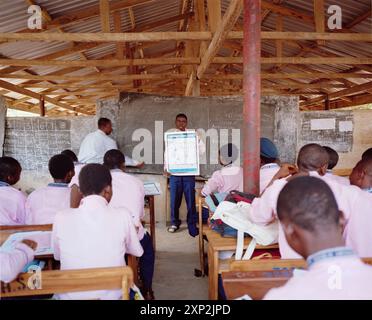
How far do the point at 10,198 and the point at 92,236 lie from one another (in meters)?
1.12

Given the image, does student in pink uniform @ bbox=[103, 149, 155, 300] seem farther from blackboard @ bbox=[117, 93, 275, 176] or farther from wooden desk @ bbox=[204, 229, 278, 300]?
blackboard @ bbox=[117, 93, 275, 176]

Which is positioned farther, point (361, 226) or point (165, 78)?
point (165, 78)

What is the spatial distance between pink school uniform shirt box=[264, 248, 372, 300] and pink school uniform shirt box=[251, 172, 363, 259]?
0.78 metres

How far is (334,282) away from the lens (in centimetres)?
94

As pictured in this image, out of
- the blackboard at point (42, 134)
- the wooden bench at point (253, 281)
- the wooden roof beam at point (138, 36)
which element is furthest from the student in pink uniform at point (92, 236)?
the blackboard at point (42, 134)

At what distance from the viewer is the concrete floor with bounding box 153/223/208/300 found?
3.12 metres

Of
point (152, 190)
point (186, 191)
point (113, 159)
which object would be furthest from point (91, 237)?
point (186, 191)

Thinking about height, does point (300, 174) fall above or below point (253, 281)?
above

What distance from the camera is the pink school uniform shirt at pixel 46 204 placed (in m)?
2.49

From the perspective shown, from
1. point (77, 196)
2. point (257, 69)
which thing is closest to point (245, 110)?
point (257, 69)

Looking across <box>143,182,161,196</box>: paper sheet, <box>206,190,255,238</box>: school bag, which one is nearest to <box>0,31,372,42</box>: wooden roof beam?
<box>143,182,161,196</box>: paper sheet

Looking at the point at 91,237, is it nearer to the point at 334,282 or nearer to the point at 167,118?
the point at 334,282
